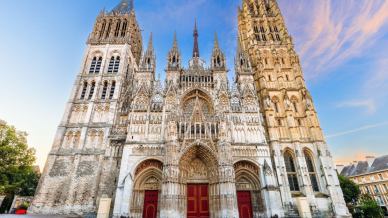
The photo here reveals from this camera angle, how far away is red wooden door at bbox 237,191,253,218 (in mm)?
19172

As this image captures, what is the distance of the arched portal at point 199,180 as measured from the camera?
18.8 metres

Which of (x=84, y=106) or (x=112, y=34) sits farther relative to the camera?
(x=112, y=34)

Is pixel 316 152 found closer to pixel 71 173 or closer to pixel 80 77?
pixel 71 173

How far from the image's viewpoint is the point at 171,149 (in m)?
18.6

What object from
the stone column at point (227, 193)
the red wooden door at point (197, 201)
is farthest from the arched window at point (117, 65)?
the stone column at point (227, 193)

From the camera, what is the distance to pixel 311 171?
877 inches

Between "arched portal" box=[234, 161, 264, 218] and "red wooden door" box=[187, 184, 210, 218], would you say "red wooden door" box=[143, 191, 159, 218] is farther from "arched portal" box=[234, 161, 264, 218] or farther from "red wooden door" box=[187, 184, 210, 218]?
"arched portal" box=[234, 161, 264, 218]

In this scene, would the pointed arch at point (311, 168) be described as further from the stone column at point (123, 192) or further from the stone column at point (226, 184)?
the stone column at point (123, 192)

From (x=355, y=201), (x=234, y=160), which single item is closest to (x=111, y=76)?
(x=234, y=160)

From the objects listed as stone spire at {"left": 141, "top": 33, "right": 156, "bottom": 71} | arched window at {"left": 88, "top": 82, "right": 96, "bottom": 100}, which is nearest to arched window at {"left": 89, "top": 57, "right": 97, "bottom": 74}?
arched window at {"left": 88, "top": 82, "right": 96, "bottom": 100}

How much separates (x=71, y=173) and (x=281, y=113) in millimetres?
24751

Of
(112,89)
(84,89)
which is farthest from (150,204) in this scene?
(84,89)

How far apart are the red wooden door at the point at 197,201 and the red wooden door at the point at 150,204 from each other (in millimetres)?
3137

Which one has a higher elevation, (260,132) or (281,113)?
(281,113)
